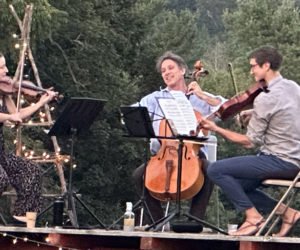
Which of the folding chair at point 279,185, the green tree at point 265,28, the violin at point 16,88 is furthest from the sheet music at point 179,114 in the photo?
the green tree at point 265,28

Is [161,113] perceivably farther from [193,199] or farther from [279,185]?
[279,185]

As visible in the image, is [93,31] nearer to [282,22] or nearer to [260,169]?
[282,22]

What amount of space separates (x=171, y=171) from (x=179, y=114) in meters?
0.76

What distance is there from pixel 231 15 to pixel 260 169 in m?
32.7

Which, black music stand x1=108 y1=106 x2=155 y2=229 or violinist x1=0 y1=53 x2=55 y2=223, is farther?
violinist x1=0 y1=53 x2=55 y2=223

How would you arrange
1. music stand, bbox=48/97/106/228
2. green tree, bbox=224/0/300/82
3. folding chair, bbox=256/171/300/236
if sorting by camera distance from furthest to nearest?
1. green tree, bbox=224/0/300/82
2. music stand, bbox=48/97/106/228
3. folding chair, bbox=256/171/300/236

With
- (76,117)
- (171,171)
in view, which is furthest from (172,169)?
(76,117)

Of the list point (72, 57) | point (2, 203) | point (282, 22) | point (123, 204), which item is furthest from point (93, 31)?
point (282, 22)

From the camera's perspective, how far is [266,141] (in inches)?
348

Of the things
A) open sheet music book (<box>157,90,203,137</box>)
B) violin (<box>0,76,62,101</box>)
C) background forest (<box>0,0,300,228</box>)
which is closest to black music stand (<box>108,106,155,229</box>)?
open sheet music book (<box>157,90,203,137</box>)

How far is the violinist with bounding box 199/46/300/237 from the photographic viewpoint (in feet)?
28.5

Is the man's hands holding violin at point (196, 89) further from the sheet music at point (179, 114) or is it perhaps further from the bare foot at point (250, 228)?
the bare foot at point (250, 228)

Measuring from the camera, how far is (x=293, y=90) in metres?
8.80

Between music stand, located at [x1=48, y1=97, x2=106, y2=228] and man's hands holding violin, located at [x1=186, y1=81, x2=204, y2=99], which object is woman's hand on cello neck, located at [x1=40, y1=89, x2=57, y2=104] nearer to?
music stand, located at [x1=48, y1=97, x2=106, y2=228]
